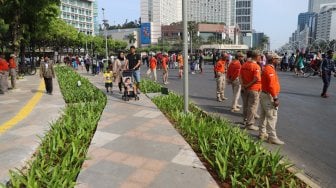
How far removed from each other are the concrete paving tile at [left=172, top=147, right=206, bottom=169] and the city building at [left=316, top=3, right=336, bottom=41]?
550 ft

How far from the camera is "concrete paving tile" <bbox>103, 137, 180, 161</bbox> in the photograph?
550cm

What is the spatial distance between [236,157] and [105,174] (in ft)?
6.35

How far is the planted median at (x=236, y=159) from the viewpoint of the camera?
14.6 ft

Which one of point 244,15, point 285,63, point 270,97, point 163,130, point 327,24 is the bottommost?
point 163,130

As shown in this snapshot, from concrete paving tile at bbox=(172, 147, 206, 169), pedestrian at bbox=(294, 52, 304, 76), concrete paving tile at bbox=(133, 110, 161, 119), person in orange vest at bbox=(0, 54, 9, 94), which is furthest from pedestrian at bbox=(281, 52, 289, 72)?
concrete paving tile at bbox=(172, 147, 206, 169)

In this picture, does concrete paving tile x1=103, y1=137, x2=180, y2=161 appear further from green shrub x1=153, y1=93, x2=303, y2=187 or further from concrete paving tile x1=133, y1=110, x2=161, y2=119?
concrete paving tile x1=133, y1=110, x2=161, y2=119

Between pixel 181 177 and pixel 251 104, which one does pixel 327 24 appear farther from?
pixel 181 177

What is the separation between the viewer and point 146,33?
465 feet

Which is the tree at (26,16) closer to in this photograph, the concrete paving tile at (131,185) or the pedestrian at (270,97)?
the pedestrian at (270,97)

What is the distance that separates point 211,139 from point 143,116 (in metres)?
2.90

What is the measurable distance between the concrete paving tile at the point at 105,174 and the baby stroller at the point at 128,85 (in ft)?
19.6

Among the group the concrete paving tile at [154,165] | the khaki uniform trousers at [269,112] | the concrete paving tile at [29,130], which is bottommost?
the concrete paving tile at [154,165]

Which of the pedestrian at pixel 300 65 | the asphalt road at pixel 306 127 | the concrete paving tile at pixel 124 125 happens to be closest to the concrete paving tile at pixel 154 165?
the concrete paving tile at pixel 124 125

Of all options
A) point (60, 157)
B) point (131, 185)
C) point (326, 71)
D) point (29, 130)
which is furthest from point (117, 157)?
point (326, 71)
